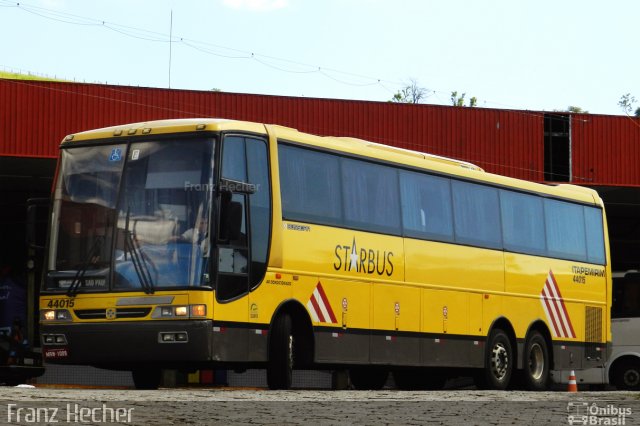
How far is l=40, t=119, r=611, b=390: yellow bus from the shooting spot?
15617 mm

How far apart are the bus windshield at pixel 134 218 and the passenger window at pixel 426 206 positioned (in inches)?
184

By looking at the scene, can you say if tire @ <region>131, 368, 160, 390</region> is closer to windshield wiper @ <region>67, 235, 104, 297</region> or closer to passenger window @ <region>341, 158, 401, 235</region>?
windshield wiper @ <region>67, 235, 104, 297</region>

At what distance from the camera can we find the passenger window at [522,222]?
22531 mm

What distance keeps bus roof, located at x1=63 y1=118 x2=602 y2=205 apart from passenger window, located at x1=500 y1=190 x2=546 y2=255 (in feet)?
0.75

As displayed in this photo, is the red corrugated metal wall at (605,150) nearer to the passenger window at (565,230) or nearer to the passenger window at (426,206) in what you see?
the passenger window at (565,230)

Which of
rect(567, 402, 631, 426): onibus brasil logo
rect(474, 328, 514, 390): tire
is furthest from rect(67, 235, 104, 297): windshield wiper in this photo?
rect(474, 328, 514, 390): tire

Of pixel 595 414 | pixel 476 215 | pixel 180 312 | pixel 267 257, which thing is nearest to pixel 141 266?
pixel 180 312

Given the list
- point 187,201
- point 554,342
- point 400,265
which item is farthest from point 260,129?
point 554,342

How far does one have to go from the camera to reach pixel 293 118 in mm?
32688

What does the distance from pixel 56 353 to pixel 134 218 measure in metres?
1.92

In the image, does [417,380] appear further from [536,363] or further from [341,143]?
[341,143]

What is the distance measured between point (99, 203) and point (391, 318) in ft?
16.1

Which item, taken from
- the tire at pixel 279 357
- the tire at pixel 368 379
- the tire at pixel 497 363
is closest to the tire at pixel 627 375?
the tire at pixel 497 363

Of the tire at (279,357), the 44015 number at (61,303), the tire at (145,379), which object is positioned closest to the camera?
the 44015 number at (61,303)
